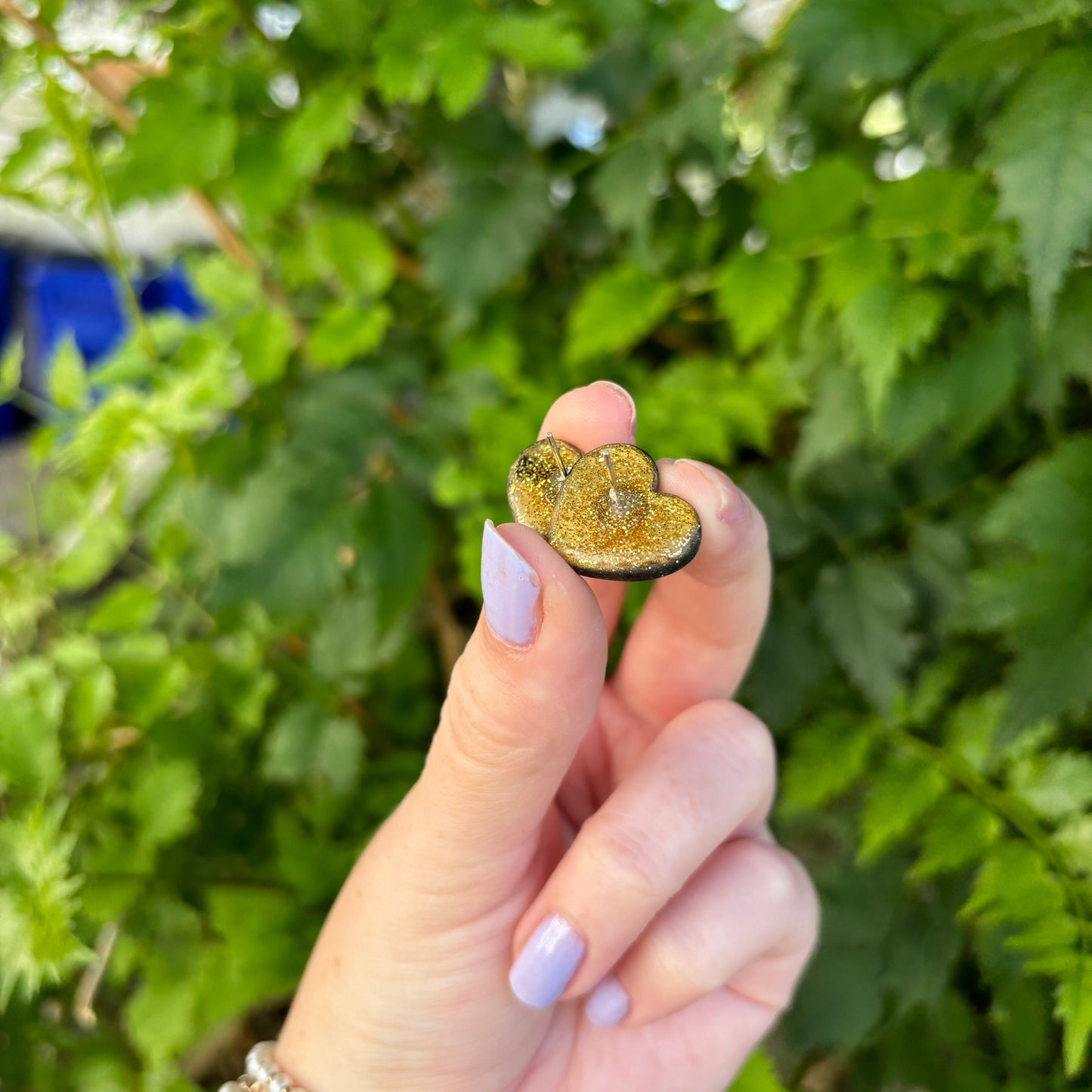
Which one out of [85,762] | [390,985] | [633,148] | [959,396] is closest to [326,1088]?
[390,985]

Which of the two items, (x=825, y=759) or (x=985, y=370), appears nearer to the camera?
(x=985, y=370)

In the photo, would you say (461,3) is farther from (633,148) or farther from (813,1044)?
(813,1044)

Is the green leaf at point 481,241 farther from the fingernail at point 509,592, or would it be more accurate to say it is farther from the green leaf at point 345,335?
the fingernail at point 509,592

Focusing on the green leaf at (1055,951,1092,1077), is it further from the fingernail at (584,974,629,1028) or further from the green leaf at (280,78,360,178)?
the green leaf at (280,78,360,178)

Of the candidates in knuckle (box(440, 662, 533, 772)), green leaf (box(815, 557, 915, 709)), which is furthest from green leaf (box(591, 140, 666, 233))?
knuckle (box(440, 662, 533, 772))

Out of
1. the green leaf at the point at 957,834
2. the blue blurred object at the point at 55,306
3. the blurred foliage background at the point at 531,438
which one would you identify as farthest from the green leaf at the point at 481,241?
the blue blurred object at the point at 55,306

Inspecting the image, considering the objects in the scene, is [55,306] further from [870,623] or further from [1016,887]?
[1016,887]

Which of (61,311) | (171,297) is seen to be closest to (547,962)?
(171,297)

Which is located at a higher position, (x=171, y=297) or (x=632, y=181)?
(x=632, y=181)
